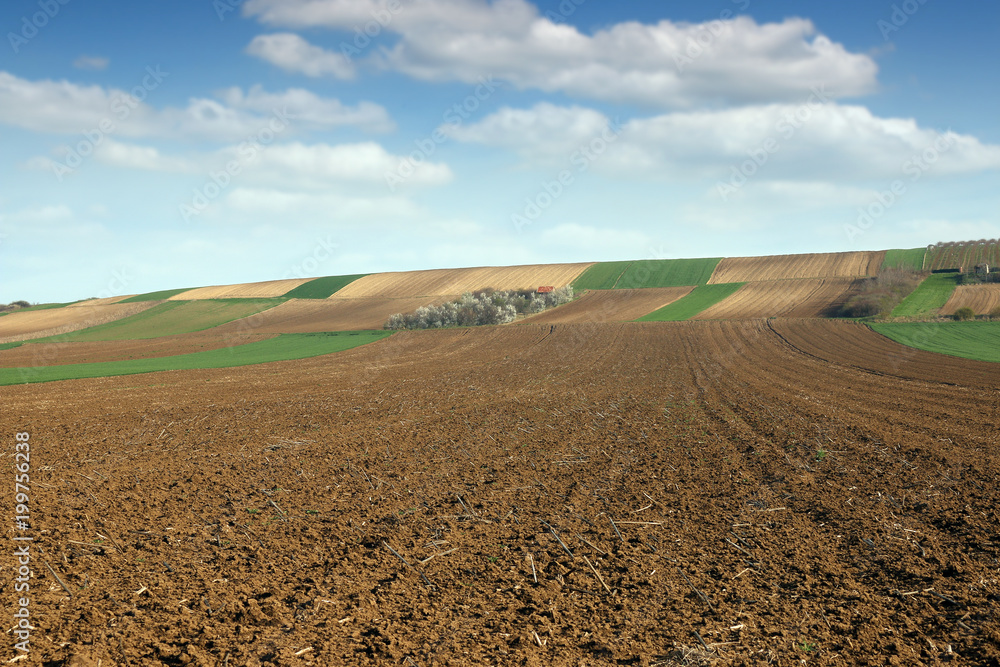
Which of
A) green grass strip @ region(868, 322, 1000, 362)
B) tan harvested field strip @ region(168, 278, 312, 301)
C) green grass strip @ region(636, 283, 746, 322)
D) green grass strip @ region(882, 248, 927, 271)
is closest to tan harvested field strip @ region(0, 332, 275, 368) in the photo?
tan harvested field strip @ region(168, 278, 312, 301)

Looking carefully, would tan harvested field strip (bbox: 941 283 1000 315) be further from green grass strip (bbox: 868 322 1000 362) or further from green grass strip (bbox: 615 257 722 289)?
green grass strip (bbox: 615 257 722 289)

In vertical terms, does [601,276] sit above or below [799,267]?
above

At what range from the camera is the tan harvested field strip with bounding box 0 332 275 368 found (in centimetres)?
4453

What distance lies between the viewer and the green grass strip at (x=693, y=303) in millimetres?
66531

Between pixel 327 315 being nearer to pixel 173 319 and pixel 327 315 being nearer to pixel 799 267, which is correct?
pixel 173 319

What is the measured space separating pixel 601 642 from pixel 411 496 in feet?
18.4

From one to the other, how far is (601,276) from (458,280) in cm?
2264

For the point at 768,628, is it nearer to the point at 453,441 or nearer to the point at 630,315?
the point at 453,441

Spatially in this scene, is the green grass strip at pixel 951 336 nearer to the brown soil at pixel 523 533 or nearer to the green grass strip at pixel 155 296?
the brown soil at pixel 523 533

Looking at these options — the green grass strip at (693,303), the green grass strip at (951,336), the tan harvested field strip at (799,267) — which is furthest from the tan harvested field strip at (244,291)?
the green grass strip at (951,336)

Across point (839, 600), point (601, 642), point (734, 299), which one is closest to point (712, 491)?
point (839, 600)

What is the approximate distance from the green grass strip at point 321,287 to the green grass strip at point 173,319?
4.54m

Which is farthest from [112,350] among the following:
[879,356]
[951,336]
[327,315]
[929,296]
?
[929,296]

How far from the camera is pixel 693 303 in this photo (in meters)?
74.7
